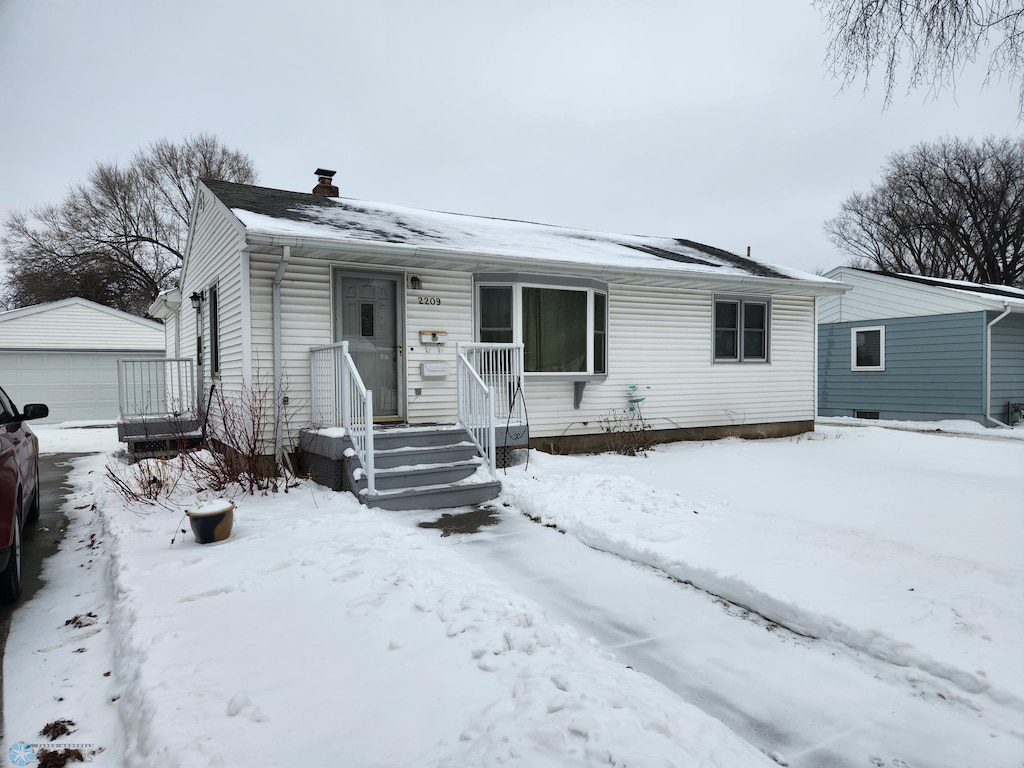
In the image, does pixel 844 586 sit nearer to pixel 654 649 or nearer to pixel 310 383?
pixel 654 649

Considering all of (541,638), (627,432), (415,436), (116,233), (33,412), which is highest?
(116,233)

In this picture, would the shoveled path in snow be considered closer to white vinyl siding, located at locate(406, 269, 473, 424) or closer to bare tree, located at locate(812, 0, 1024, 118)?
bare tree, located at locate(812, 0, 1024, 118)

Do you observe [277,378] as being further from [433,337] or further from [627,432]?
[627,432]

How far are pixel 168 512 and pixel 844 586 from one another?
18.5 ft

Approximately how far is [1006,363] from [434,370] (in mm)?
13201

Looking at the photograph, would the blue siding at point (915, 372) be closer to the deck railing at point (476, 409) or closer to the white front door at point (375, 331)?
the deck railing at point (476, 409)

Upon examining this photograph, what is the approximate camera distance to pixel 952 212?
2747 centimetres

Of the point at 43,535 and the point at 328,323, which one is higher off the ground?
the point at 328,323

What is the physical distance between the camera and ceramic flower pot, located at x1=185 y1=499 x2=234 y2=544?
4.63m

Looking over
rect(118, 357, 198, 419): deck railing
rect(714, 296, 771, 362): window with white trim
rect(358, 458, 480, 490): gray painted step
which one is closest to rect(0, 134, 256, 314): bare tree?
rect(118, 357, 198, 419): deck railing

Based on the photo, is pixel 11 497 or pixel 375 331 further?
pixel 375 331

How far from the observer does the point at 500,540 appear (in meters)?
5.01

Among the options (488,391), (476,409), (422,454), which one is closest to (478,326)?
(476,409)

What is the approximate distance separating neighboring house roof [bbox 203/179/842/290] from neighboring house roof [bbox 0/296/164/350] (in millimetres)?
11236
